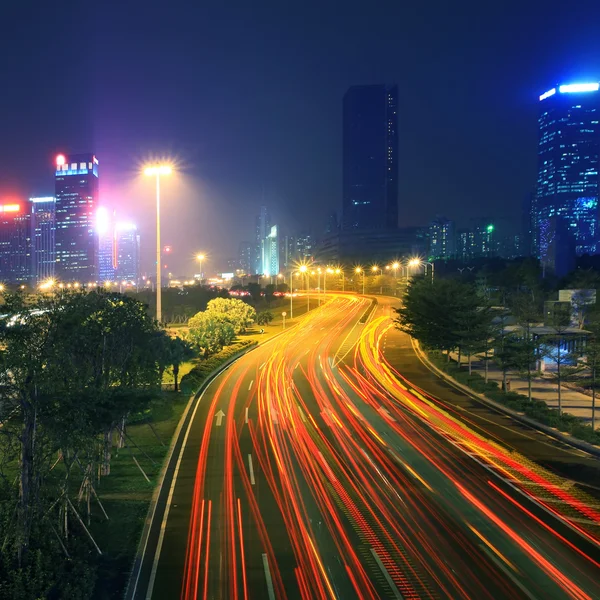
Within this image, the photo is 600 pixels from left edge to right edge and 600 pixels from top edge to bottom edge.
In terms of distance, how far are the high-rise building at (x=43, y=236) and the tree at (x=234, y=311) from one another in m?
108

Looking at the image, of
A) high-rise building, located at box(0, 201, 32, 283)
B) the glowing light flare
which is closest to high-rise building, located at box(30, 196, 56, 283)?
high-rise building, located at box(0, 201, 32, 283)

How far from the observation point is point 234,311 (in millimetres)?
45531

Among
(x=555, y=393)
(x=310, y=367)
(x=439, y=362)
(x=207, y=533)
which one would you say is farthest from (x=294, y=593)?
(x=439, y=362)

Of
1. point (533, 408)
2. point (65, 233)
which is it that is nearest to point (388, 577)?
point (533, 408)

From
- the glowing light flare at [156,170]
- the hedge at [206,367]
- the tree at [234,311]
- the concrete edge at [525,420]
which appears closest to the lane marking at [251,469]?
the hedge at [206,367]

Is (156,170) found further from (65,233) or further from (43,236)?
(65,233)

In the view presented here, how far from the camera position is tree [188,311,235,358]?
3847 cm

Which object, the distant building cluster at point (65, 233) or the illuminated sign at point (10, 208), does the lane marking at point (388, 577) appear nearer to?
the distant building cluster at point (65, 233)

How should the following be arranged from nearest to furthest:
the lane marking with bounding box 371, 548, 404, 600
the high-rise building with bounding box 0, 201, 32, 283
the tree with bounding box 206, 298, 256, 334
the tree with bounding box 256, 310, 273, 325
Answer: the lane marking with bounding box 371, 548, 404, 600 → the tree with bounding box 206, 298, 256, 334 → the tree with bounding box 256, 310, 273, 325 → the high-rise building with bounding box 0, 201, 32, 283

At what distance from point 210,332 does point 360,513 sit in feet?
88.5

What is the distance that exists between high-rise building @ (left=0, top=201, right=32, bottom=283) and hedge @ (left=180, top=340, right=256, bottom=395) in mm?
115687

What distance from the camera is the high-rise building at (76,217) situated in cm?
16012

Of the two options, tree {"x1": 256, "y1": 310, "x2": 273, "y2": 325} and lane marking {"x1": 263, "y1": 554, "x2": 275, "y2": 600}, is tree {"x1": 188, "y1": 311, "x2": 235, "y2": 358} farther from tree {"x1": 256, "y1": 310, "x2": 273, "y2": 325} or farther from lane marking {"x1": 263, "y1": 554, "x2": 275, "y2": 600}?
lane marking {"x1": 263, "y1": 554, "x2": 275, "y2": 600}

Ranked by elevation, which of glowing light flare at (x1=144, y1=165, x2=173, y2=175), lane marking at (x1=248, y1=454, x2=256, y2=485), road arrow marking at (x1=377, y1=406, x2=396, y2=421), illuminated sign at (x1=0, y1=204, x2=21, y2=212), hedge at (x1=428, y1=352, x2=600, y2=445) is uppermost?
illuminated sign at (x1=0, y1=204, x2=21, y2=212)
